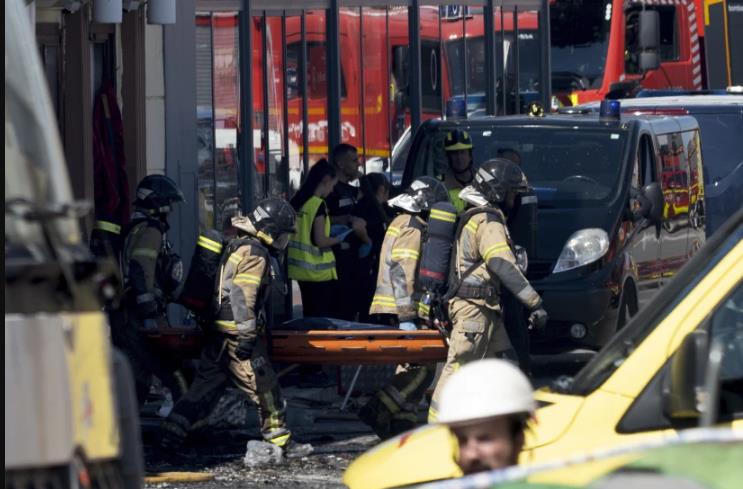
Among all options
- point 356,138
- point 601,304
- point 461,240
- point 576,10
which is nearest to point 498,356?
point 461,240

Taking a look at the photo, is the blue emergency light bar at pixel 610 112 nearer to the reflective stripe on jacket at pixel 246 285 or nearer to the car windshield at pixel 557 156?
the car windshield at pixel 557 156

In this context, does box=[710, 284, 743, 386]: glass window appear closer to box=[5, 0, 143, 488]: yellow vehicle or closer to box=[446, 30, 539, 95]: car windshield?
box=[5, 0, 143, 488]: yellow vehicle

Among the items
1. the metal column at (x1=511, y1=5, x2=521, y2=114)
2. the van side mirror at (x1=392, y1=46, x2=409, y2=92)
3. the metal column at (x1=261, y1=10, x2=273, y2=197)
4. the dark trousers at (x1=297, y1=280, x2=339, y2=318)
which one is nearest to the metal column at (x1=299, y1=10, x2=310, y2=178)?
the metal column at (x1=261, y1=10, x2=273, y2=197)

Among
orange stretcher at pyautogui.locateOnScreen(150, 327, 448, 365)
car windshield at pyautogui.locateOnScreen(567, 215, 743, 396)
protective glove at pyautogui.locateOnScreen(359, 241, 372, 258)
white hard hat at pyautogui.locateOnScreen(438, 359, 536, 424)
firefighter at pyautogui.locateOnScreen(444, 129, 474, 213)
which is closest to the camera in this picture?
white hard hat at pyautogui.locateOnScreen(438, 359, 536, 424)

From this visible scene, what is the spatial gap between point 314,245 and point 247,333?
2789 millimetres

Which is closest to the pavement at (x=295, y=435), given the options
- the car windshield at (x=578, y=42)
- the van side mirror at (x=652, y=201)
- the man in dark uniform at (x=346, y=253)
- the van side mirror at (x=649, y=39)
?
the man in dark uniform at (x=346, y=253)

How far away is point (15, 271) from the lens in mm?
3225

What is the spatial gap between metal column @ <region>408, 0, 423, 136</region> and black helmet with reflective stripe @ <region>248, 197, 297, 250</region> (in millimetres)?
6663

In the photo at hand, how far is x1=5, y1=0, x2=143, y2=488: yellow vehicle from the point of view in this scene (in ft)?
10.2

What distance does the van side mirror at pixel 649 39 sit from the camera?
21.2 meters

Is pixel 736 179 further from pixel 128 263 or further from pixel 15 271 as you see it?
pixel 15 271

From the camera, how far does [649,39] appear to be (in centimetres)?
2120

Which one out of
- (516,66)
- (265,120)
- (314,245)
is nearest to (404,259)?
(314,245)

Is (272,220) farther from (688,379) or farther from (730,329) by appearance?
(688,379)
